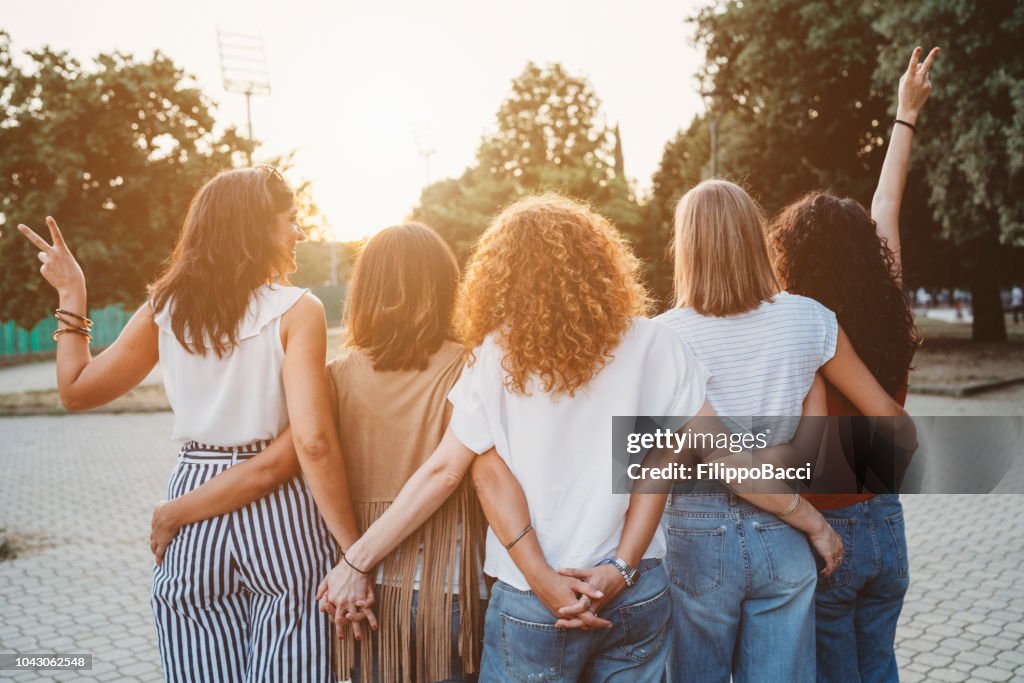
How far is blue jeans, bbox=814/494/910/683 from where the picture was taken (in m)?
2.34

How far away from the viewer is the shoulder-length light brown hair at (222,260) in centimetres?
217

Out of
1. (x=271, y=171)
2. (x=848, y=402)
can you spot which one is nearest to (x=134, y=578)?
(x=271, y=171)

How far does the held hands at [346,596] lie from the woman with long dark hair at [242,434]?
0.02 m

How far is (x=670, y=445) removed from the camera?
6.59 ft

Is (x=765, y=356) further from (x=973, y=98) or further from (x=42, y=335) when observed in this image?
(x=42, y=335)

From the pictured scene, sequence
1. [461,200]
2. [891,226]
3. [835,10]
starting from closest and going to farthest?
1. [891,226]
2. [835,10]
3. [461,200]

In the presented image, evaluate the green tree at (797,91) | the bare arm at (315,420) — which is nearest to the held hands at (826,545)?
the bare arm at (315,420)

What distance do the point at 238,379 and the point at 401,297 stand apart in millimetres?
498

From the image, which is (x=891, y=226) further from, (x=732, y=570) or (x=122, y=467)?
(x=122, y=467)

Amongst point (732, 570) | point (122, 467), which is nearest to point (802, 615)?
point (732, 570)

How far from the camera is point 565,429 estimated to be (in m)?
1.93

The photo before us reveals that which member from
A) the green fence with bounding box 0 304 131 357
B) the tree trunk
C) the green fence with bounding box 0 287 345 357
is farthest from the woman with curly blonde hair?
the green fence with bounding box 0 304 131 357

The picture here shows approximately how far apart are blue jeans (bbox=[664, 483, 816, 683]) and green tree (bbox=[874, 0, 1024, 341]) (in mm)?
12658

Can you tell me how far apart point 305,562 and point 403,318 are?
0.73m
